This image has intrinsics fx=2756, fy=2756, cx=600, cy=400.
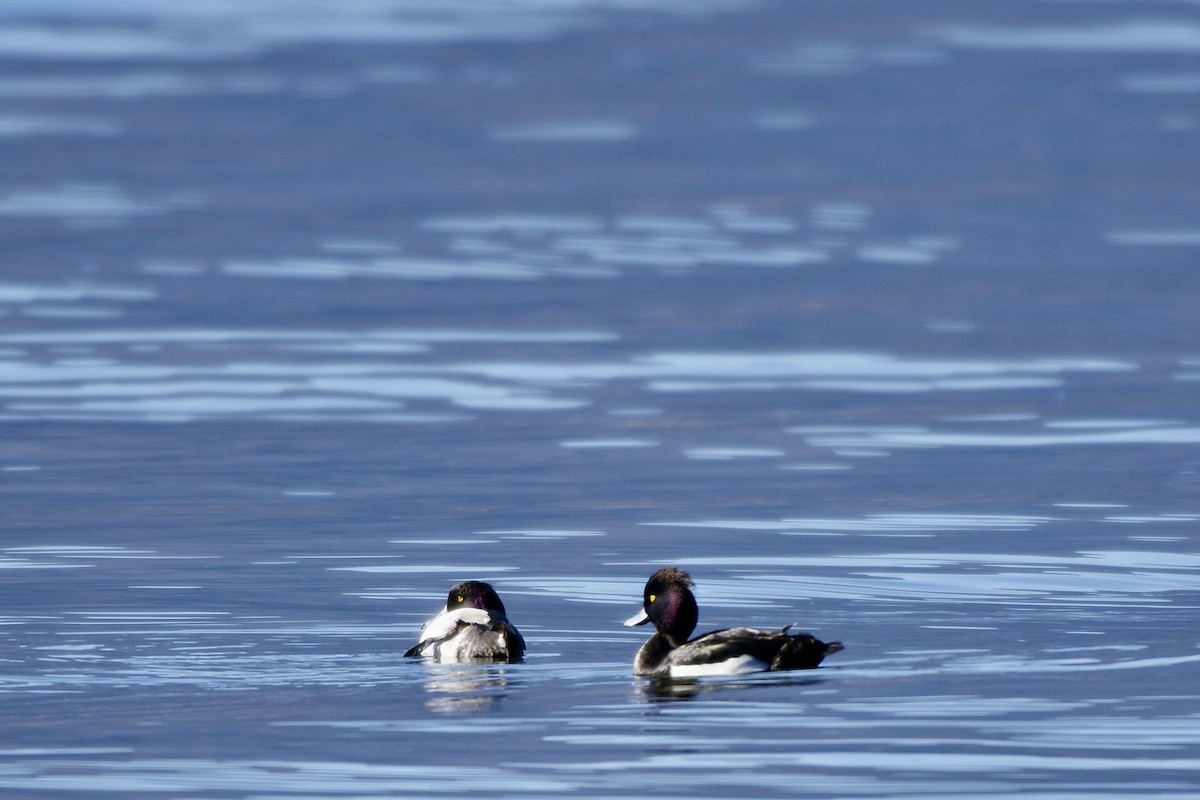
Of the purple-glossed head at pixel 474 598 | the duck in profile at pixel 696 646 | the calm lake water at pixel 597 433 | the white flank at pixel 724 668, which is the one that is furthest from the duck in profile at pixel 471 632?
the white flank at pixel 724 668

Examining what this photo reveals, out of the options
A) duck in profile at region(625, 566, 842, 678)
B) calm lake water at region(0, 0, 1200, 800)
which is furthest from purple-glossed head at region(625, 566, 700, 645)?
calm lake water at region(0, 0, 1200, 800)

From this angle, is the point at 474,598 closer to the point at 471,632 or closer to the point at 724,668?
the point at 471,632

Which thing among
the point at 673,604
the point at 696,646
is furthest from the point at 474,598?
the point at 696,646

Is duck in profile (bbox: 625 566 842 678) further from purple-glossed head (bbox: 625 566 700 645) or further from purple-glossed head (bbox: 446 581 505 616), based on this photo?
purple-glossed head (bbox: 446 581 505 616)

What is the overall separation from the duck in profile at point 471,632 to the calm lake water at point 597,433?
185 millimetres

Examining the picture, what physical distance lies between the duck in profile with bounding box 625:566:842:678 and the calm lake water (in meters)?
0.15

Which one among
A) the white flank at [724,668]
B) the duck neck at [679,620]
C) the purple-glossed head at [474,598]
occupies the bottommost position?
the white flank at [724,668]

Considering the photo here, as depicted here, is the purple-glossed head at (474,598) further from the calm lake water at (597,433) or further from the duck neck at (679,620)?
the duck neck at (679,620)

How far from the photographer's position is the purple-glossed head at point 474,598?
37.8ft

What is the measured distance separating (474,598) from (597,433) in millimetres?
6812

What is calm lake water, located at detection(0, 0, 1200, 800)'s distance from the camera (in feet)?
32.8

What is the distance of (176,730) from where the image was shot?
999 centimetres

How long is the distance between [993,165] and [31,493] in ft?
74.2

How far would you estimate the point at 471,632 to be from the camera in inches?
445
